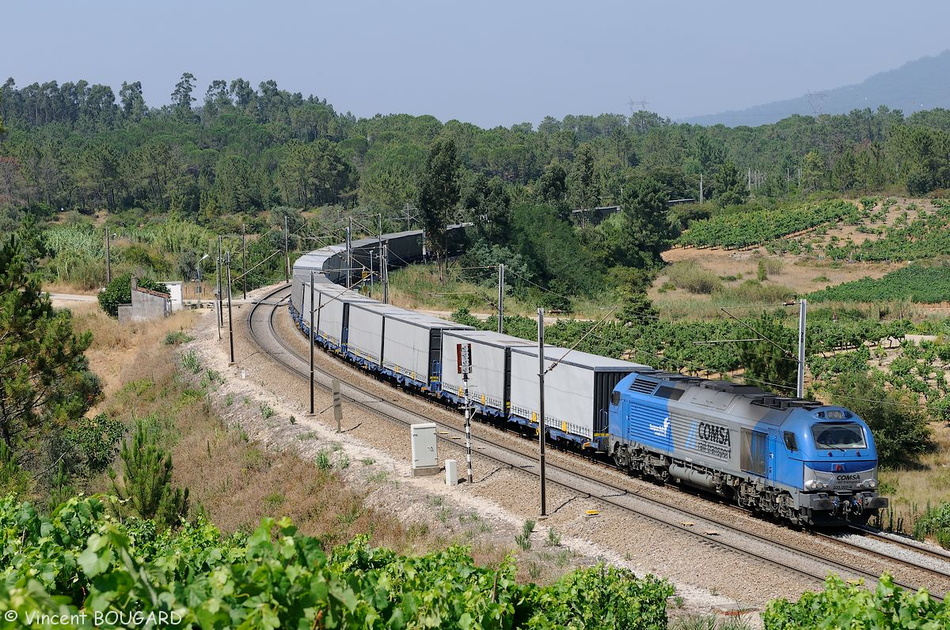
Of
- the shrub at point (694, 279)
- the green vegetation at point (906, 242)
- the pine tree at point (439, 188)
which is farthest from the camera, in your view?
the green vegetation at point (906, 242)

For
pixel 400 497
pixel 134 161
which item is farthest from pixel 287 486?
pixel 134 161

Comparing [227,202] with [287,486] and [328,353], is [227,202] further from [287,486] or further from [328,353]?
[287,486]

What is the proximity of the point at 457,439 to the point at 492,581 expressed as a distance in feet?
79.5

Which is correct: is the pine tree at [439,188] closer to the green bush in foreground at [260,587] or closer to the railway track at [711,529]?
the railway track at [711,529]

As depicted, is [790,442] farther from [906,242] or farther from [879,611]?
[906,242]

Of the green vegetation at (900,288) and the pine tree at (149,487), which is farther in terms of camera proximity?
the green vegetation at (900,288)

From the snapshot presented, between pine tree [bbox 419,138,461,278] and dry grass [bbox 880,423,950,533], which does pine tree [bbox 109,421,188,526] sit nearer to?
dry grass [bbox 880,423,950,533]

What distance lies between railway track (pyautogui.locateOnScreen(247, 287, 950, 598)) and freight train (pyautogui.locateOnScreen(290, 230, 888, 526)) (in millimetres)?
985

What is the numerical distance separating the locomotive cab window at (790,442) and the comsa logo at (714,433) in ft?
6.98

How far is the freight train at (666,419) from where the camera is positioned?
24016 millimetres

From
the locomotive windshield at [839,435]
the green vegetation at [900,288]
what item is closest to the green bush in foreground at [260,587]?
the locomotive windshield at [839,435]

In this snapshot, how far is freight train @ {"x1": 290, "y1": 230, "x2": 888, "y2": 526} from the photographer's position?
945 inches

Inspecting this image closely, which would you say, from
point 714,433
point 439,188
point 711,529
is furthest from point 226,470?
point 439,188

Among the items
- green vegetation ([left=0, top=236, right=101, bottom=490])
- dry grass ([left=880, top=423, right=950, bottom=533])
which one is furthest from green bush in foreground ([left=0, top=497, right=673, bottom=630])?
green vegetation ([left=0, top=236, right=101, bottom=490])
